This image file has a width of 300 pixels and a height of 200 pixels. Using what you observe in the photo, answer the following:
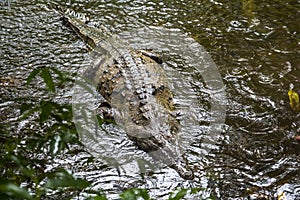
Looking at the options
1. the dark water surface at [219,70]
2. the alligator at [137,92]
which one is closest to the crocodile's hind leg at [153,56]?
the alligator at [137,92]

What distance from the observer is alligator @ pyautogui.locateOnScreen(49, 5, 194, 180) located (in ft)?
11.1

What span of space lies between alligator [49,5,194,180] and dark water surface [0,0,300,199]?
127mm

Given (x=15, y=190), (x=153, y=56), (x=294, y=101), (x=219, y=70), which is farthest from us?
(x=153, y=56)

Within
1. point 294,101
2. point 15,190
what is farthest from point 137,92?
point 15,190

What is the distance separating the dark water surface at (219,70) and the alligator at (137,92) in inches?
5.0

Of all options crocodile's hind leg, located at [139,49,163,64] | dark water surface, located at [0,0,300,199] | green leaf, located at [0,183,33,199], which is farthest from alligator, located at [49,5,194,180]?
green leaf, located at [0,183,33,199]

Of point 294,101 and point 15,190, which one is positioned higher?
point 15,190

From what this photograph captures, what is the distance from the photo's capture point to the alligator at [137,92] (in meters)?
3.39

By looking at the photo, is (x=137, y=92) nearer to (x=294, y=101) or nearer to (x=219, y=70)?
(x=219, y=70)

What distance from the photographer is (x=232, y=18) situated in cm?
584

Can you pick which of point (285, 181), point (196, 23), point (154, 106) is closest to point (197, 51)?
point (196, 23)

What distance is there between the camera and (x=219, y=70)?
4.64 metres

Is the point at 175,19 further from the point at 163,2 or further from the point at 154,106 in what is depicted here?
the point at 154,106

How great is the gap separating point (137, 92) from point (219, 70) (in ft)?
3.63
